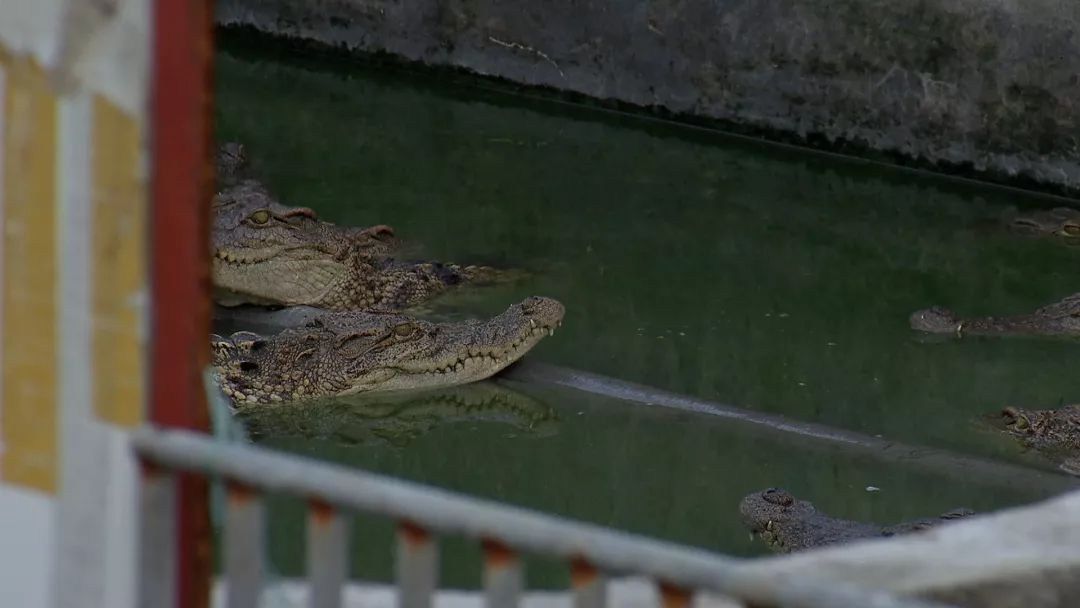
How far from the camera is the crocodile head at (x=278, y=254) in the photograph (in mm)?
8312

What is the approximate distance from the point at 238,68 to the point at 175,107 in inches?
431

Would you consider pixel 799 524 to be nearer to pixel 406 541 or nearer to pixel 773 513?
pixel 773 513

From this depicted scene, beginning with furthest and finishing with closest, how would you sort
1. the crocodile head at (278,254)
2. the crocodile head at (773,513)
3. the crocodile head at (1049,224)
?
the crocodile head at (1049,224) → the crocodile head at (278,254) → the crocodile head at (773,513)

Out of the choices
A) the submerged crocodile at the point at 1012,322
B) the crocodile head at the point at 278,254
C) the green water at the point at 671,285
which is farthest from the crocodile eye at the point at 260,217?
the submerged crocodile at the point at 1012,322

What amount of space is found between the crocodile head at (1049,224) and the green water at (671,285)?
171 millimetres

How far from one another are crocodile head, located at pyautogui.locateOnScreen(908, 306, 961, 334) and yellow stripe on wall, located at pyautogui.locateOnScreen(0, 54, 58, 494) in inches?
258

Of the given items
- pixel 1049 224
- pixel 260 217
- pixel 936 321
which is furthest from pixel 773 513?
pixel 1049 224

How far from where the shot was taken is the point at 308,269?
8.40 meters

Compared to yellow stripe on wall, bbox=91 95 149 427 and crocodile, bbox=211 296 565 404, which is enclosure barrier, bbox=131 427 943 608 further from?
crocodile, bbox=211 296 565 404

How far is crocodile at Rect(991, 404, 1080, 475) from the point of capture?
258 inches

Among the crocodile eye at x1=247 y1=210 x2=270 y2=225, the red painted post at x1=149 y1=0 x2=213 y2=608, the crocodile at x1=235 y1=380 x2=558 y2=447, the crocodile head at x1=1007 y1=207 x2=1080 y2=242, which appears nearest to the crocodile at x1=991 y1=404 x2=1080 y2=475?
the crocodile at x1=235 y1=380 x2=558 y2=447

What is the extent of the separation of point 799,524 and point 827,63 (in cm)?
583

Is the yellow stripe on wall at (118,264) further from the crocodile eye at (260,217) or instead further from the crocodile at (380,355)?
the crocodile eye at (260,217)

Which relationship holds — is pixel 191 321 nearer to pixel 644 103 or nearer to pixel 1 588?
pixel 1 588
